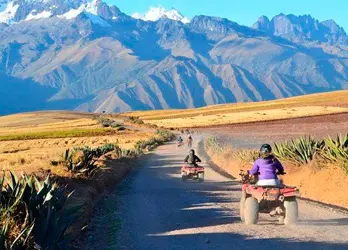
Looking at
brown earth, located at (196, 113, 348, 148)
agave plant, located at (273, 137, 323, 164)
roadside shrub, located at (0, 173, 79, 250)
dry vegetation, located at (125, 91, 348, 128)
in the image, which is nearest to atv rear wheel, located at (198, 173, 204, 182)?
agave plant, located at (273, 137, 323, 164)

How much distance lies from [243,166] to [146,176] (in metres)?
4.82

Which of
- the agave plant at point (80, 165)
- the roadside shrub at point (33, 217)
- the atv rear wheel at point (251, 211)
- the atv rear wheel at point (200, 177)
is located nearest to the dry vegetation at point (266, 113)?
the atv rear wheel at point (200, 177)

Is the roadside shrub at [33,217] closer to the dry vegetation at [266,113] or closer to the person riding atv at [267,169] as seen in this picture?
the person riding atv at [267,169]

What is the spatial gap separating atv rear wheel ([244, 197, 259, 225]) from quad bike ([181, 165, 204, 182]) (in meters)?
12.1

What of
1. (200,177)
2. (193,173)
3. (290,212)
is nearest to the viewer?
(290,212)

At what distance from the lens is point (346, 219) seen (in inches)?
551

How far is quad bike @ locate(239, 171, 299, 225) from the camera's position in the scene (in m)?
13.0

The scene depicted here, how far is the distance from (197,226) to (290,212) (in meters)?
2.17

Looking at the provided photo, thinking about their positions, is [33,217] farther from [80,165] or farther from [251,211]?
[80,165]

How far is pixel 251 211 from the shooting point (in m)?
13.2

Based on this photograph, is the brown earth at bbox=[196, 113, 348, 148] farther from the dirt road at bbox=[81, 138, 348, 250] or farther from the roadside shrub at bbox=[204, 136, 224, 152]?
the dirt road at bbox=[81, 138, 348, 250]

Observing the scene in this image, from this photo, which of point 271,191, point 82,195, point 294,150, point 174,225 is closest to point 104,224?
point 174,225

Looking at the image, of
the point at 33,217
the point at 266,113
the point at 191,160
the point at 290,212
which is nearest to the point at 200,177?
the point at 191,160

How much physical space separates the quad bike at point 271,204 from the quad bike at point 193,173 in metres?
11.8
